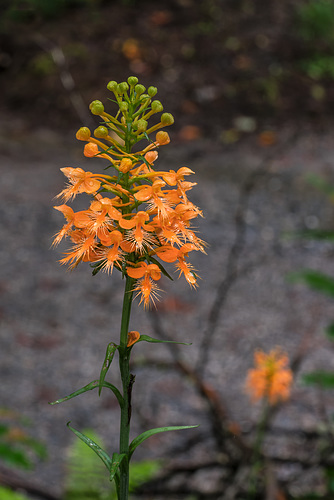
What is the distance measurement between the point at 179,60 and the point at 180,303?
6583 millimetres

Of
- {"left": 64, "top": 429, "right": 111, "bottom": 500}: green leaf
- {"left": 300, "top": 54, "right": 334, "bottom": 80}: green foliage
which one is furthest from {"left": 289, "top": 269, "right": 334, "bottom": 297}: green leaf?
{"left": 300, "top": 54, "right": 334, "bottom": 80}: green foliage

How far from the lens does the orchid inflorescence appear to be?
3.37 ft

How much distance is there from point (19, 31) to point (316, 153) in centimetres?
681

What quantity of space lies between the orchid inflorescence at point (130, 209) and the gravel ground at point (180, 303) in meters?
2.16

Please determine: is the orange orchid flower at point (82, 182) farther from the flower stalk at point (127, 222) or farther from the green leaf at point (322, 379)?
the green leaf at point (322, 379)

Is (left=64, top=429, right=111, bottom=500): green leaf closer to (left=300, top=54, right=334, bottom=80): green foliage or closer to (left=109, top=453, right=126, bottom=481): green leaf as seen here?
(left=109, top=453, right=126, bottom=481): green leaf

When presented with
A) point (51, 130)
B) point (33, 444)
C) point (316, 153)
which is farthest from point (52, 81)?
point (33, 444)

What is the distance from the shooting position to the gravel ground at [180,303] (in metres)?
4.91

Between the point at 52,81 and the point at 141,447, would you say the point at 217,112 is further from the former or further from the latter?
the point at 141,447

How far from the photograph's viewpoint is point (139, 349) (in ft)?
19.1

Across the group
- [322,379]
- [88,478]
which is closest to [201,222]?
[322,379]

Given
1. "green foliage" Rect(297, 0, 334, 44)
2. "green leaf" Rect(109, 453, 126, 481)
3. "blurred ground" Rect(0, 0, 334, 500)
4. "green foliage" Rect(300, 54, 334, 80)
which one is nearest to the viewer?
"green leaf" Rect(109, 453, 126, 481)

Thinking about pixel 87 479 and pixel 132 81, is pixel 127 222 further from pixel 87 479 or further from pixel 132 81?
pixel 87 479

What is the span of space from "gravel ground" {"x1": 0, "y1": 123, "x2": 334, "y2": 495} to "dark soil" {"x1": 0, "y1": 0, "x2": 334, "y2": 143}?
0.84m
